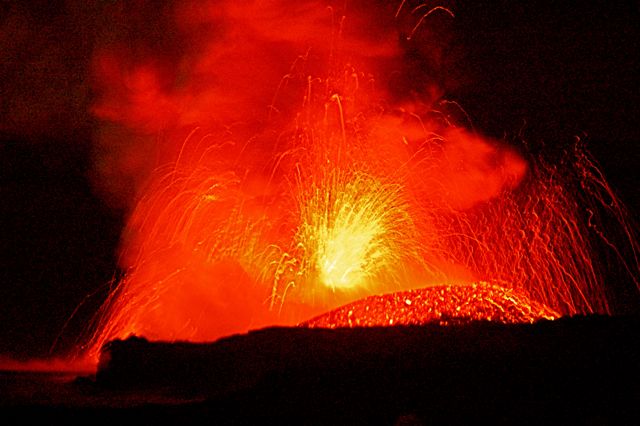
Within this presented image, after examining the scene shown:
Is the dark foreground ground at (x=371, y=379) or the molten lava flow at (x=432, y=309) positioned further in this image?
the molten lava flow at (x=432, y=309)

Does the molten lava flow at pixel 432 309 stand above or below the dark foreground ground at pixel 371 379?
above

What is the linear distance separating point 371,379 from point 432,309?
193 inches

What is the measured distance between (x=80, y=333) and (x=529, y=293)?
15.5m

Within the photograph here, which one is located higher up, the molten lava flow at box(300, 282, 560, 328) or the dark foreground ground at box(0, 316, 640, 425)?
the molten lava flow at box(300, 282, 560, 328)

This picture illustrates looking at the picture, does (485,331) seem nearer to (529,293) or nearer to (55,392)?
(55,392)

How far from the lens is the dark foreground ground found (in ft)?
35.3

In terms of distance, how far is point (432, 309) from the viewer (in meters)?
16.3

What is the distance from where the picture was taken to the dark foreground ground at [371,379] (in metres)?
10.8

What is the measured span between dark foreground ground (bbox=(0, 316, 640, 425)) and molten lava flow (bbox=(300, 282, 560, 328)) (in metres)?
2.53

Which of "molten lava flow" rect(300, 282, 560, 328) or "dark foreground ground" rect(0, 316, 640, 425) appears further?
"molten lava flow" rect(300, 282, 560, 328)

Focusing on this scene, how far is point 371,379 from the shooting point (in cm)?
1174

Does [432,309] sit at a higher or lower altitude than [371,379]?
higher

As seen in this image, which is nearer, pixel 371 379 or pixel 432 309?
pixel 371 379

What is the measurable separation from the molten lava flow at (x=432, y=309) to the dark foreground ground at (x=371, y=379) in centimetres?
253
